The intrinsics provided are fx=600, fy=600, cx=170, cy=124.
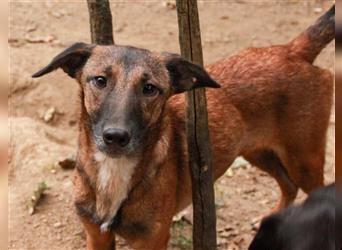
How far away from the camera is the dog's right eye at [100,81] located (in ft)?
10.6

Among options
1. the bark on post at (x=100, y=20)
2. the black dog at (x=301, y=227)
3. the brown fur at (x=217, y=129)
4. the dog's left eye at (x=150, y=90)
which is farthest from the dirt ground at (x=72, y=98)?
the black dog at (x=301, y=227)

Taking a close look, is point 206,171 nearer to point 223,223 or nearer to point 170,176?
point 170,176

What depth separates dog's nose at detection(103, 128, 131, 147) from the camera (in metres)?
2.98

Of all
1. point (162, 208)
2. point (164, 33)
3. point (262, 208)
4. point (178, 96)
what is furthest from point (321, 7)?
point (162, 208)

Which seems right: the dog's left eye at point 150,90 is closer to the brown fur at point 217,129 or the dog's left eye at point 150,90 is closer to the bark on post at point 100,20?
the brown fur at point 217,129

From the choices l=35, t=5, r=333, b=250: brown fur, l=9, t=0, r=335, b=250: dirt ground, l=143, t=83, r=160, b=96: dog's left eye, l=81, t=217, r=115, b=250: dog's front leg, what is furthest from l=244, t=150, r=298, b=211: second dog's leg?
l=143, t=83, r=160, b=96: dog's left eye

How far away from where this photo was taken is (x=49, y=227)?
460 cm

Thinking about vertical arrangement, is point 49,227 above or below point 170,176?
below

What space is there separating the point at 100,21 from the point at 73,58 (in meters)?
0.57

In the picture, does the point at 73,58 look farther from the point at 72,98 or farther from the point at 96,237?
the point at 72,98

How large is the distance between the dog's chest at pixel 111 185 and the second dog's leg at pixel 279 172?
4.99 ft

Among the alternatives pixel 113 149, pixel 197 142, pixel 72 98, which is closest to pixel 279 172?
pixel 197 142

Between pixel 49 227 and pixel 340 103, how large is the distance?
13.2ft

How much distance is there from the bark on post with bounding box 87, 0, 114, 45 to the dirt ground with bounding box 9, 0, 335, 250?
1.52 meters
